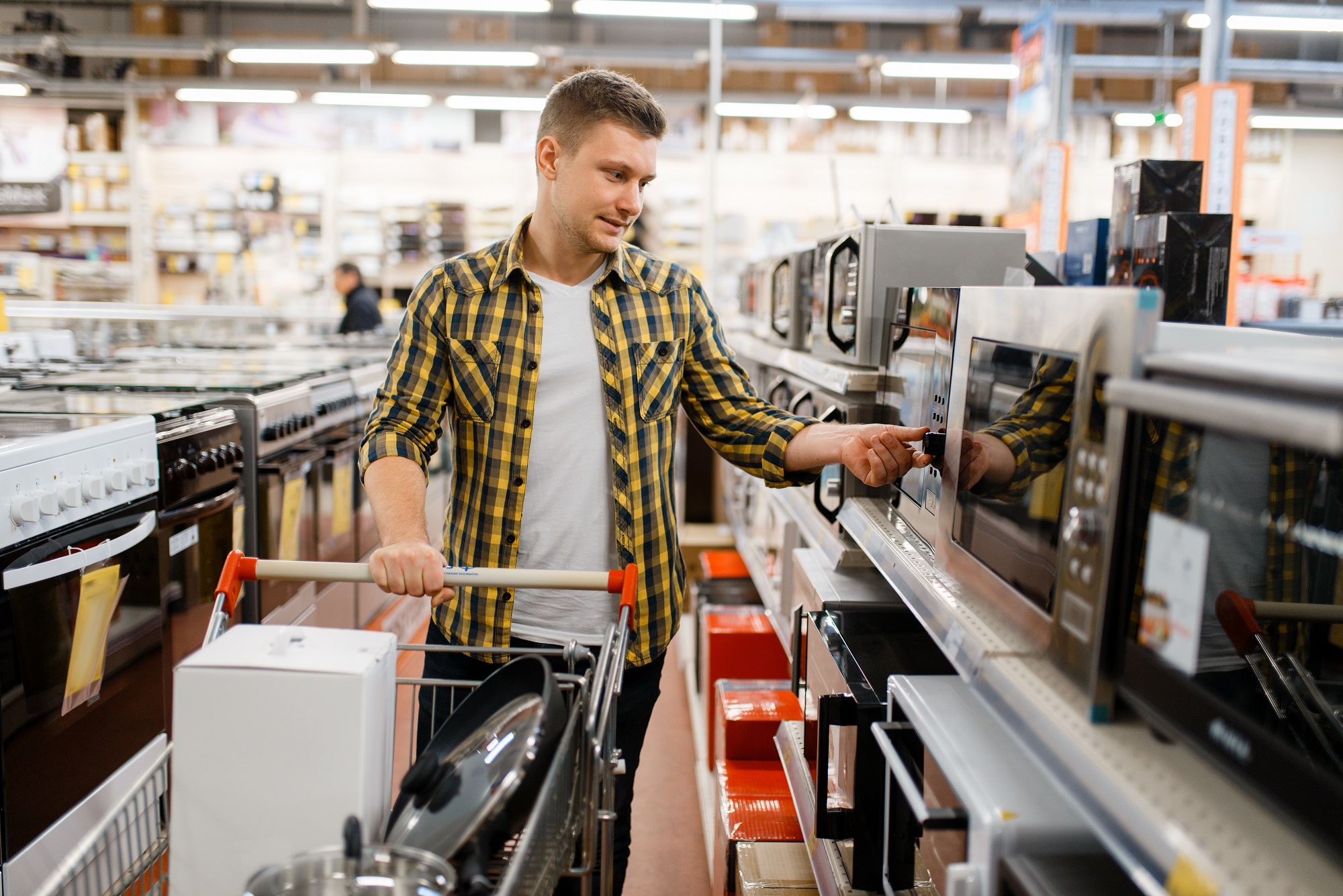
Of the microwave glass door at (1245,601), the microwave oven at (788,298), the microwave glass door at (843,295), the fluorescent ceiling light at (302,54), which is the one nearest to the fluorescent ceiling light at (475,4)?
the fluorescent ceiling light at (302,54)

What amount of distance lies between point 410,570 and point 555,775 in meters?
0.37

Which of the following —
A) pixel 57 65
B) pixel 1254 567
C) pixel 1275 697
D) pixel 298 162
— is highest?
pixel 57 65

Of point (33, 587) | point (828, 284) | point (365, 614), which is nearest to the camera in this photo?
point (33, 587)

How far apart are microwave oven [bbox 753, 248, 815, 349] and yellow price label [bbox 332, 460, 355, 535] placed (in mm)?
1728

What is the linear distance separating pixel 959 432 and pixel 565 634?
81 centimetres

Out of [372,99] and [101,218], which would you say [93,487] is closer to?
[372,99]

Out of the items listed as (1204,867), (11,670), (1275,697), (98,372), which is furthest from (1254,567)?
(98,372)

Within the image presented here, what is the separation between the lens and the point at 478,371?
6.02 ft

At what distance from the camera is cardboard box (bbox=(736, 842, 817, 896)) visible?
2029 mm

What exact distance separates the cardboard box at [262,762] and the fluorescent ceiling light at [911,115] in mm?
8852

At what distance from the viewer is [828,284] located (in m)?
2.62

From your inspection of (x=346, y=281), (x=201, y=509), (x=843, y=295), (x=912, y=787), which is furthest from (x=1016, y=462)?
(x=346, y=281)

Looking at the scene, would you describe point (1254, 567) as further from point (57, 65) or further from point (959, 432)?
point (57, 65)

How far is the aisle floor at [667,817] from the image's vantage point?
111 inches
